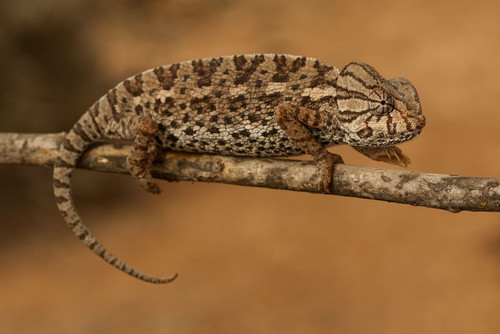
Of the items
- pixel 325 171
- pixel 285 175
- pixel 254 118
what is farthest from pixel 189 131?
pixel 325 171

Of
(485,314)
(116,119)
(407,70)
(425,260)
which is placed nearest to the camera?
(116,119)

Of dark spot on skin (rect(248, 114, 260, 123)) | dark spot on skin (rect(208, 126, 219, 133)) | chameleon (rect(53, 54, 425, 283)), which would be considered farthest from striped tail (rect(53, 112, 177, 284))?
dark spot on skin (rect(248, 114, 260, 123))

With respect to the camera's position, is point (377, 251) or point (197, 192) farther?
point (197, 192)

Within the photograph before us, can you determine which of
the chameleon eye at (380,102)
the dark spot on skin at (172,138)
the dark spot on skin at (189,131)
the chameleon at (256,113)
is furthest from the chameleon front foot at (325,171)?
the dark spot on skin at (172,138)

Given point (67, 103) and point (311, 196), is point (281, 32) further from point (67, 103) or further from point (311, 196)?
point (67, 103)

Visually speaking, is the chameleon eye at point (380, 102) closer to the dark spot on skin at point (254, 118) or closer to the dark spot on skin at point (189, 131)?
the dark spot on skin at point (254, 118)

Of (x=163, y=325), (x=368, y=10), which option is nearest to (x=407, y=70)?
(x=368, y=10)
